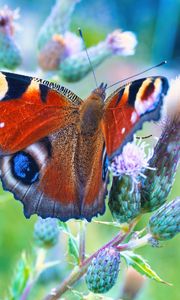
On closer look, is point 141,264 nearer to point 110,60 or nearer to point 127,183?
point 127,183

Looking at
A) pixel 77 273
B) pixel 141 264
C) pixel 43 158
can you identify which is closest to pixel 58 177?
pixel 43 158

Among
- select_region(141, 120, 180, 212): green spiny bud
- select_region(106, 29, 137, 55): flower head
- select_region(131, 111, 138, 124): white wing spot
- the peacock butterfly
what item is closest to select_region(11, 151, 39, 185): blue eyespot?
the peacock butterfly

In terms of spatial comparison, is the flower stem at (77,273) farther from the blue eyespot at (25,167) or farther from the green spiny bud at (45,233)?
the green spiny bud at (45,233)

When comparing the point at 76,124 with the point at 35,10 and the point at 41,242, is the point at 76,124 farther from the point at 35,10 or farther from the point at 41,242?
the point at 35,10

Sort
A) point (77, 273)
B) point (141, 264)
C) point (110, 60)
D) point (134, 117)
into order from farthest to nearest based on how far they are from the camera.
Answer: point (110, 60) → point (77, 273) → point (141, 264) → point (134, 117)

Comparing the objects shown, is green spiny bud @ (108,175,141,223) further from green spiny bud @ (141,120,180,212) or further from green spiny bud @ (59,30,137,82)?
green spiny bud @ (59,30,137,82)

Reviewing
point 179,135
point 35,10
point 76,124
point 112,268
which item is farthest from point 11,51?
point 35,10
